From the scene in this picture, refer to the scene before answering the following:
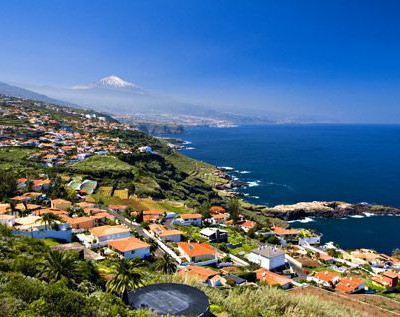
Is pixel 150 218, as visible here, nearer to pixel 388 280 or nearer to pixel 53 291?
pixel 388 280

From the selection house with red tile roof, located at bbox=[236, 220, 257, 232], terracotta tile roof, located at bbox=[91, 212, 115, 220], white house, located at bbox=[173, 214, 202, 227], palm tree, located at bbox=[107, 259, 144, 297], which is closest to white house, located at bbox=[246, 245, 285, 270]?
house with red tile roof, located at bbox=[236, 220, 257, 232]

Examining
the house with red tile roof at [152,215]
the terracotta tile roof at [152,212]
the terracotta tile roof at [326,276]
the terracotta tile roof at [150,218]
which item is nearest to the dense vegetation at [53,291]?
the terracotta tile roof at [326,276]

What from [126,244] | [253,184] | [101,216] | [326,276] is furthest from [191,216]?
[253,184]

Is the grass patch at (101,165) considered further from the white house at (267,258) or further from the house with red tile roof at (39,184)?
the white house at (267,258)

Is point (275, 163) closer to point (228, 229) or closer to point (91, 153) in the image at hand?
point (91, 153)

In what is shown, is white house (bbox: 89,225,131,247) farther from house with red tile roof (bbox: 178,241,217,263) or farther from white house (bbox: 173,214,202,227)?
white house (bbox: 173,214,202,227)
